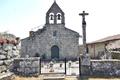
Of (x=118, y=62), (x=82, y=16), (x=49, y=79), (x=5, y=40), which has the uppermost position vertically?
(x=82, y=16)

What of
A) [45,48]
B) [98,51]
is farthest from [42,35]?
[98,51]

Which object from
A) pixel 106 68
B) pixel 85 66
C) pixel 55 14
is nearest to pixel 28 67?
pixel 85 66

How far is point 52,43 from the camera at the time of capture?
43.3m

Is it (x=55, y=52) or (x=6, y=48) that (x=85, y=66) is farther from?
(x=55, y=52)

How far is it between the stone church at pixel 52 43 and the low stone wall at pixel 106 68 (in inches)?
1083

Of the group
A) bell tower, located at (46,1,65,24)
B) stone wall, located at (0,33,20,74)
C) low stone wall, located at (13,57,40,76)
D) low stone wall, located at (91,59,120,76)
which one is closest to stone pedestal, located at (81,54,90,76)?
low stone wall, located at (91,59,120,76)

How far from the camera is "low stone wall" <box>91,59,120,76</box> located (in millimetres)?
14812

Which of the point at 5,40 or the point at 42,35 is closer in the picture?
the point at 5,40

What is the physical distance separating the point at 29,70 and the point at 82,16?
5044mm

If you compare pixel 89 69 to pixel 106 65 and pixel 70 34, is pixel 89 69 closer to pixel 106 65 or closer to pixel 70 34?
pixel 106 65

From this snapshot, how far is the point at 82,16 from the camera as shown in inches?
637

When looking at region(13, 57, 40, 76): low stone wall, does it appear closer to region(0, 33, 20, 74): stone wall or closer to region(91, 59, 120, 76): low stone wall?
region(0, 33, 20, 74): stone wall

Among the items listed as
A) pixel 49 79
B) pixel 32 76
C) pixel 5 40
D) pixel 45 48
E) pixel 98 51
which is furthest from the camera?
pixel 45 48

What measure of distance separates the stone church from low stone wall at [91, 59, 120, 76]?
1083 inches
